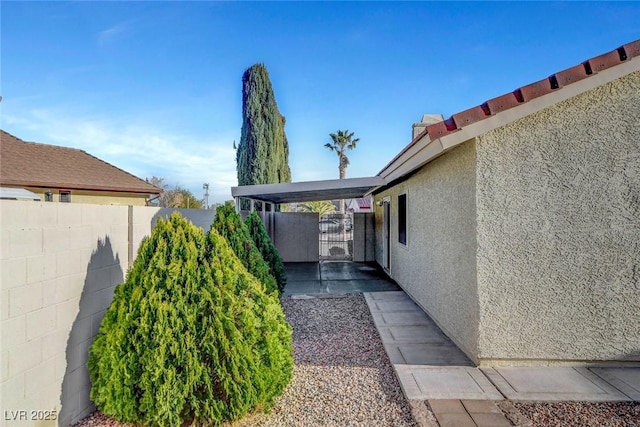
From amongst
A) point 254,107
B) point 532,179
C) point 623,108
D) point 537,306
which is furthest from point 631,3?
point 254,107

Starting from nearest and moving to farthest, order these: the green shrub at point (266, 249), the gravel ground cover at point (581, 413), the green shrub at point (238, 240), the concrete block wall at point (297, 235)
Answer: the gravel ground cover at point (581, 413) < the green shrub at point (238, 240) < the green shrub at point (266, 249) < the concrete block wall at point (297, 235)

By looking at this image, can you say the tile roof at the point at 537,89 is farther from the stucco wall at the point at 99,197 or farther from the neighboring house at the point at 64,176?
the neighboring house at the point at 64,176

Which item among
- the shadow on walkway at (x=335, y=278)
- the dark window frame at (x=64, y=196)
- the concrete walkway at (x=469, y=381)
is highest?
the dark window frame at (x=64, y=196)

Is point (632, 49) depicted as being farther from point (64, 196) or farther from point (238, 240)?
point (64, 196)

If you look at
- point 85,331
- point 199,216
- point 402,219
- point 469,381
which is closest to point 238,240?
point 199,216

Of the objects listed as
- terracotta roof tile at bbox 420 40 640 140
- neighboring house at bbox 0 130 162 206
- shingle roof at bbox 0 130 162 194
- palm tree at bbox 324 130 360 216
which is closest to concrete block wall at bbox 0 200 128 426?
terracotta roof tile at bbox 420 40 640 140

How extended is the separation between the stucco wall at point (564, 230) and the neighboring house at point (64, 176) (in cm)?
1832

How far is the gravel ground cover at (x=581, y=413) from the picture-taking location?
3498mm

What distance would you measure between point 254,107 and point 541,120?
2246 cm

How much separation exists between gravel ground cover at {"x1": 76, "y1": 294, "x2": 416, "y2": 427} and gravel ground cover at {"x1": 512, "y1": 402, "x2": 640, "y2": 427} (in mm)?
1381

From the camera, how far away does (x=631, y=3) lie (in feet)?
25.8

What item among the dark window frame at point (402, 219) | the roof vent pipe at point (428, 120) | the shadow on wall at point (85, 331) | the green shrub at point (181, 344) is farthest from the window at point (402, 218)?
the shadow on wall at point (85, 331)

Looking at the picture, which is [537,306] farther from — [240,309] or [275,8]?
[275,8]

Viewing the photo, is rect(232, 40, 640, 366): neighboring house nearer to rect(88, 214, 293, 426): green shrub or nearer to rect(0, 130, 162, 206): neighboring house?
rect(88, 214, 293, 426): green shrub
